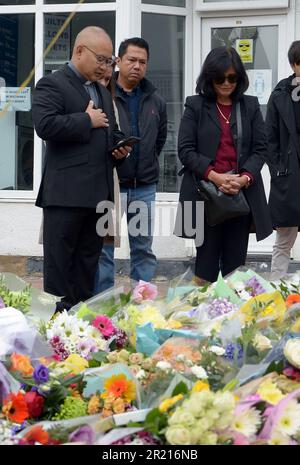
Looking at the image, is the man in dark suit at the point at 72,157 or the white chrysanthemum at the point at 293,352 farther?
the man in dark suit at the point at 72,157

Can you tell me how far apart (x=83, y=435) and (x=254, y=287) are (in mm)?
1720

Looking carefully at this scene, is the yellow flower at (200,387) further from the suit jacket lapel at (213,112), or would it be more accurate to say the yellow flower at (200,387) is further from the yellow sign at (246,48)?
the yellow sign at (246,48)

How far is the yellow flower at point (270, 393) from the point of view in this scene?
2.62 metres

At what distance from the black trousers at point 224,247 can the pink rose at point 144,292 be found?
218 centimetres

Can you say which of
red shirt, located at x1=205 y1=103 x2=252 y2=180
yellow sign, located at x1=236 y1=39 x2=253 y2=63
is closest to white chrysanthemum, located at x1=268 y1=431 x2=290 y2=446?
red shirt, located at x1=205 y1=103 x2=252 y2=180

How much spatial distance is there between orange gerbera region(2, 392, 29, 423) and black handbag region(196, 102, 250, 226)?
11.3 feet

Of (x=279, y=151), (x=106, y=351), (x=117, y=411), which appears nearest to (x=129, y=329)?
(x=106, y=351)

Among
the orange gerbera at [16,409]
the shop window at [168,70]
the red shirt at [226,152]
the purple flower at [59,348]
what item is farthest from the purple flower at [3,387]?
the shop window at [168,70]

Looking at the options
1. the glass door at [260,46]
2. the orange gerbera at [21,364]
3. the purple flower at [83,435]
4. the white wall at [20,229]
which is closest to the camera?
the purple flower at [83,435]

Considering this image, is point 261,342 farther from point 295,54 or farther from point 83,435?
point 295,54

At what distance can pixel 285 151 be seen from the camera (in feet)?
23.6

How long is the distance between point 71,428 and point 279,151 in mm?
4945

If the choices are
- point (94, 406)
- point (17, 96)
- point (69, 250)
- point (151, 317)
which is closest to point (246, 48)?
point (17, 96)

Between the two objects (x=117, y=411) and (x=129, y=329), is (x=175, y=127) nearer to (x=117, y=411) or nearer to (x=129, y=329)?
(x=129, y=329)
